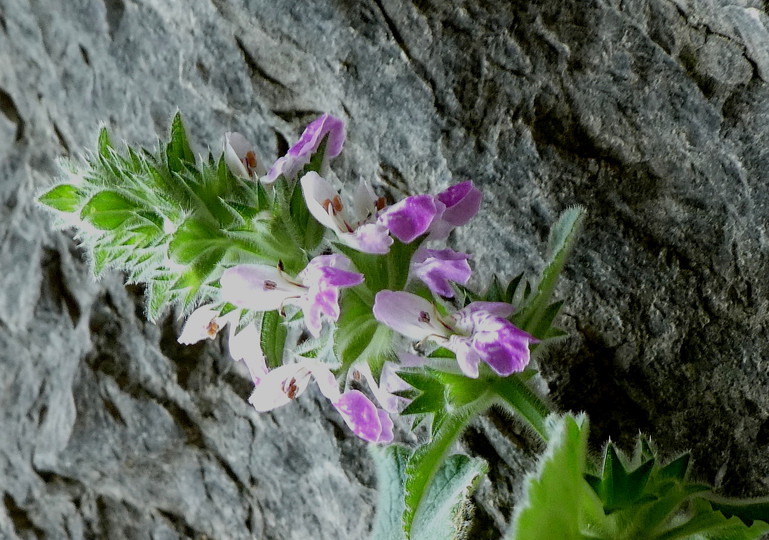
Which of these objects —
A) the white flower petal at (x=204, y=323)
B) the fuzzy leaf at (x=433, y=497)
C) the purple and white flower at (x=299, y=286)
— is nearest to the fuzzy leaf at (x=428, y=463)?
the fuzzy leaf at (x=433, y=497)

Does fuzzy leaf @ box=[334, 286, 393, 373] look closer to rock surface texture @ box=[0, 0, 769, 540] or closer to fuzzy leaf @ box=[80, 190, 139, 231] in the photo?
fuzzy leaf @ box=[80, 190, 139, 231]

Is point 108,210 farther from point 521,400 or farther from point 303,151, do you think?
point 521,400

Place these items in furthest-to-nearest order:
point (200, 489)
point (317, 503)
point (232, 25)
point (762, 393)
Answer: point (200, 489), point (317, 503), point (232, 25), point (762, 393)

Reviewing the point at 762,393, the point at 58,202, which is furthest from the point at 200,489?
the point at 762,393

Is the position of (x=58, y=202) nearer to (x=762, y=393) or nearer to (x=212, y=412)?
(x=212, y=412)

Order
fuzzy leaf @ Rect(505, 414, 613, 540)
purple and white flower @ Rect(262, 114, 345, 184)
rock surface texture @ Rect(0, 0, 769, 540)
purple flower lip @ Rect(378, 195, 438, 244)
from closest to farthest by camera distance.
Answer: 1. fuzzy leaf @ Rect(505, 414, 613, 540)
2. purple flower lip @ Rect(378, 195, 438, 244)
3. purple and white flower @ Rect(262, 114, 345, 184)
4. rock surface texture @ Rect(0, 0, 769, 540)

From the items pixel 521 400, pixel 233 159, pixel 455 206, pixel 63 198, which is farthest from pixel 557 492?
pixel 63 198

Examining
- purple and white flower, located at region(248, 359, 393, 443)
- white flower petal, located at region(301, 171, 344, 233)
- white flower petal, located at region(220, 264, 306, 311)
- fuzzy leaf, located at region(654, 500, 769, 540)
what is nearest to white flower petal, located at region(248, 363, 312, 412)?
purple and white flower, located at region(248, 359, 393, 443)

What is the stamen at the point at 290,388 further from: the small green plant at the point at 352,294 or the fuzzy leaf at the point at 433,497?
the fuzzy leaf at the point at 433,497
